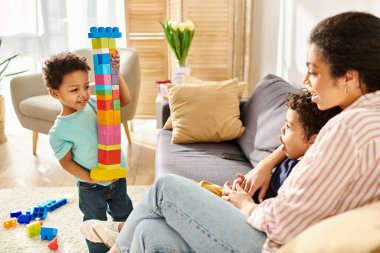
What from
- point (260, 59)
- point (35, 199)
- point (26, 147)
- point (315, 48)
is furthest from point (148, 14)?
point (315, 48)

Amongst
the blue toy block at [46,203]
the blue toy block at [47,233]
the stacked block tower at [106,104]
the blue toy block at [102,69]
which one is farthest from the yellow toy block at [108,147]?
the blue toy block at [46,203]

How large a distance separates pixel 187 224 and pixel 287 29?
6.67 ft

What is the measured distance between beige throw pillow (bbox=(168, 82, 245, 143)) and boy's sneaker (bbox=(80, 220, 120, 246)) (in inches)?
34.7

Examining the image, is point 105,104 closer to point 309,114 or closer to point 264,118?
point 309,114

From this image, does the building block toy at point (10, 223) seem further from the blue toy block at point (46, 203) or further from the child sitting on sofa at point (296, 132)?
the child sitting on sofa at point (296, 132)

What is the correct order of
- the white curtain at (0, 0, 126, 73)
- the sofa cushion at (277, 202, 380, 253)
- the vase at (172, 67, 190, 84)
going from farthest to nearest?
the white curtain at (0, 0, 126, 73)
the vase at (172, 67, 190, 84)
the sofa cushion at (277, 202, 380, 253)

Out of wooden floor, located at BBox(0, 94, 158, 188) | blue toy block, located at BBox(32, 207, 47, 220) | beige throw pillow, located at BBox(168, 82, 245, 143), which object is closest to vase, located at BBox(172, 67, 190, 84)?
wooden floor, located at BBox(0, 94, 158, 188)

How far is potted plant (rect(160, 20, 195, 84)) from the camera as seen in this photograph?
3520mm

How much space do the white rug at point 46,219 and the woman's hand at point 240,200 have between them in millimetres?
926

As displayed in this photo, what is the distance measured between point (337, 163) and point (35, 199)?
2204mm

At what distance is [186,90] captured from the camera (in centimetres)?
261

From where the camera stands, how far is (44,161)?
11.2ft

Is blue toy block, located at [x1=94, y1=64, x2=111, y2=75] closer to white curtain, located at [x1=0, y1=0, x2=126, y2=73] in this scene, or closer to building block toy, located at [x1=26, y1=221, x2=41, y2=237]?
building block toy, located at [x1=26, y1=221, x2=41, y2=237]

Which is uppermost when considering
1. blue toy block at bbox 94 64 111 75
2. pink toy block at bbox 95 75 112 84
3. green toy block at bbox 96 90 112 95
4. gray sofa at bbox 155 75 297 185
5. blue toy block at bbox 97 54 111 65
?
blue toy block at bbox 97 54 111 65
